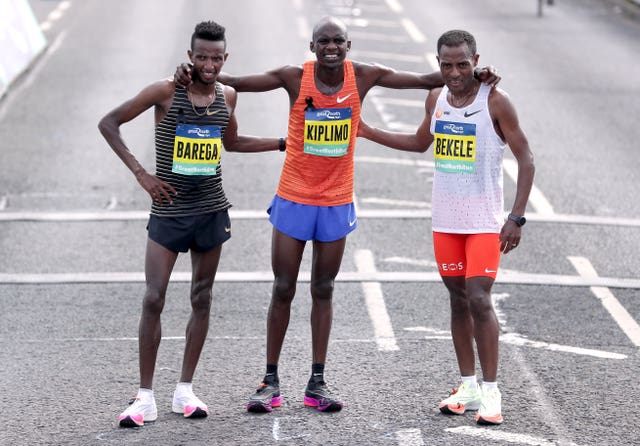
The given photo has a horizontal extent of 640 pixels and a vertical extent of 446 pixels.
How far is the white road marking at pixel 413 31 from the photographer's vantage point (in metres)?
28.0

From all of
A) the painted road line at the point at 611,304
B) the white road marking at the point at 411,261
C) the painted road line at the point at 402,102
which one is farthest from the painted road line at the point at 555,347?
the painted road line at the point at 402,102

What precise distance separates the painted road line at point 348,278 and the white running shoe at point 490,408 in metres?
3.82

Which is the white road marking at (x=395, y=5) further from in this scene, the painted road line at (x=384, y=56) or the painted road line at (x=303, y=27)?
the painted road line at (x=384, y=56)

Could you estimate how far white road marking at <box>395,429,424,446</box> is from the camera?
7.34 m

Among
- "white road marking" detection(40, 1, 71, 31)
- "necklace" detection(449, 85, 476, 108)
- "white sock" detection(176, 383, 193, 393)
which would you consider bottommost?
"white road marking" detection(40, 1, 71, 31)

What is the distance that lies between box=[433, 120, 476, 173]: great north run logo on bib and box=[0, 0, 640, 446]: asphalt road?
138cm

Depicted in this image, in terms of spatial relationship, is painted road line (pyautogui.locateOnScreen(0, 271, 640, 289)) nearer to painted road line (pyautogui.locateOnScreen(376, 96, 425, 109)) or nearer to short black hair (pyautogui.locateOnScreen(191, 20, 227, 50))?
short black hair (pyautogui.locateOnScreen(191, 20, 227, 50))

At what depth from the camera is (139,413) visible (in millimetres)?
7648

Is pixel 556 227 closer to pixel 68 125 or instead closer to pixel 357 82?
pixel 357 82

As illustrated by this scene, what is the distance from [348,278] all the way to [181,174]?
405cm

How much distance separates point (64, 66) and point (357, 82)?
17182 mm

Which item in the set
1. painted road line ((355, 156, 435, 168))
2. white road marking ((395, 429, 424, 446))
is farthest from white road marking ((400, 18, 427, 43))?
white road marking ((395, 429, 424, 446))

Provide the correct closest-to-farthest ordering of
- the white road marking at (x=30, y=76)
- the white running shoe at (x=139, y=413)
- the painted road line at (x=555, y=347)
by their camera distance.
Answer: the white running shoe at (x=139, y=413)
the painted road line at (x=555, y=347)
the white road marking at (x=30, y=76)

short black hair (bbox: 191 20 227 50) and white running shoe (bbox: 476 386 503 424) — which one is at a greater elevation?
short black hair (bbox: 191 20 227 50)
